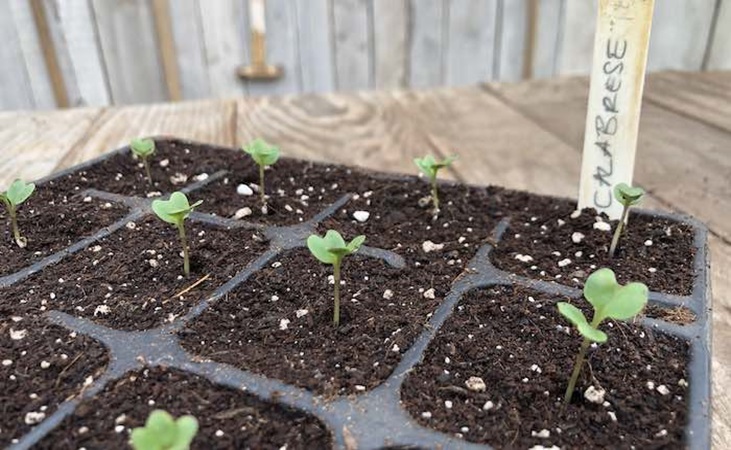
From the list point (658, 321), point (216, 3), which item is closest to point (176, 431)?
point (658, 321)

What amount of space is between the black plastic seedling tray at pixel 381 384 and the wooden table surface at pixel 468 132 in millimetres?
263

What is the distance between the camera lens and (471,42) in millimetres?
1900

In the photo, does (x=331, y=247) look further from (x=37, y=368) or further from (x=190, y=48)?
(x=190, y=48)

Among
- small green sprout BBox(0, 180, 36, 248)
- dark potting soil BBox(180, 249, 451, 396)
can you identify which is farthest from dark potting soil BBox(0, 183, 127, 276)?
dark potting soil BBox(180, 249, 451, 396)

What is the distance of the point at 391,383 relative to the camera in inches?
17.0

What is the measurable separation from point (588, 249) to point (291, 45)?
140 centimetres

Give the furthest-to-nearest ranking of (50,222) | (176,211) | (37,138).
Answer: (37,138), (50,222), (176,211)

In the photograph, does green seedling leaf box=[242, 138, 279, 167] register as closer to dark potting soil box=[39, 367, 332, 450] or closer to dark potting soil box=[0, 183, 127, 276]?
dark potting soil box=[0, 183, 127, 276]

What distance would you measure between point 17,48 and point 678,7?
1.75 meters

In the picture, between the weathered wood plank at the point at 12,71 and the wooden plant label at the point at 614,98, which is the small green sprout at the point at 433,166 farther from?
the weathered wood plank at the point at 12,71

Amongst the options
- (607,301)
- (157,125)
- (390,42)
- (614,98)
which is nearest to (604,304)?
(607,301)

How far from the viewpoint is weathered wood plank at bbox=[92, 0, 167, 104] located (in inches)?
68.7

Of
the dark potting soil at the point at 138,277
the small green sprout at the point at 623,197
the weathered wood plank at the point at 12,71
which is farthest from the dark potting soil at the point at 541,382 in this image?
the weathered wood plank at the point at 12,71

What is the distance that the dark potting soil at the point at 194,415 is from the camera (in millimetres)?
385
